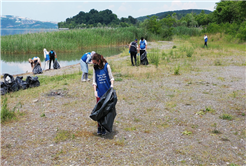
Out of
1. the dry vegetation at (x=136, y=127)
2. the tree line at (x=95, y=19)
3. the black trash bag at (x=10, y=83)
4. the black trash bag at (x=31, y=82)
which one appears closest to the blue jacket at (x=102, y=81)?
the dry vegetation at (x=136, y=127)

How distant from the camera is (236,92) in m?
9.47

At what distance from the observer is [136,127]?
6383 mm

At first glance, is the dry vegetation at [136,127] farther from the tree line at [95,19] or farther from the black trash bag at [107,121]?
the tree line at [95,19]

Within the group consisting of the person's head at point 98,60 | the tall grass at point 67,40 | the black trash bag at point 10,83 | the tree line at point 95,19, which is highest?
the tree line at point 95,19

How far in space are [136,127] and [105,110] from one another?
1.32 metres

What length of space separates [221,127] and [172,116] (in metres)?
1.38

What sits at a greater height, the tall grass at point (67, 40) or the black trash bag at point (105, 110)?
the tall grass at point (67, 40)

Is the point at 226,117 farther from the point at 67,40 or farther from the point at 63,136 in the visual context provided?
the point at 67,40

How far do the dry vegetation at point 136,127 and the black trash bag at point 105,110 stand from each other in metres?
0.45

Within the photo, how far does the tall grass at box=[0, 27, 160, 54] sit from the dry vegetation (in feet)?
58.8

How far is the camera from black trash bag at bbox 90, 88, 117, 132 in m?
5.42

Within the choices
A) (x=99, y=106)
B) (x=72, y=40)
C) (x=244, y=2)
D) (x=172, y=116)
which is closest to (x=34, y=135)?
(x=99, y=106)

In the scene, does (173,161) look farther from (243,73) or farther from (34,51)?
(34,51)

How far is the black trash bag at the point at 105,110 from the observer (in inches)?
213
